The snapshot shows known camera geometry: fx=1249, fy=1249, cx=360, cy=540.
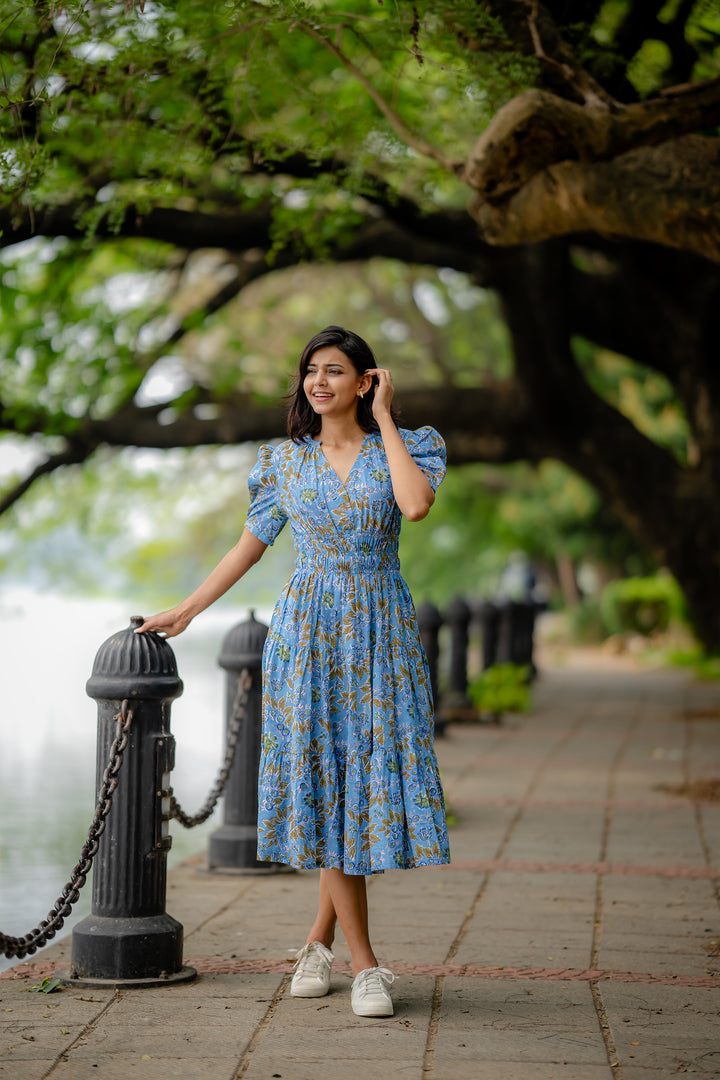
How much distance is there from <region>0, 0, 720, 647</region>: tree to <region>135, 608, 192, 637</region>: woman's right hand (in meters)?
2.04

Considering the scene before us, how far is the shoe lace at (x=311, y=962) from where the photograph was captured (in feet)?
13.1

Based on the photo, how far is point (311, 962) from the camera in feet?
13.1

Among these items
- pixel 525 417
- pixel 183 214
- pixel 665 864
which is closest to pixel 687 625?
pixel 525 417

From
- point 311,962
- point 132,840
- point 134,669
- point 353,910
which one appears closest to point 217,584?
point 134,669

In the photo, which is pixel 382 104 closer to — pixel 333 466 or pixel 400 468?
pixel 333 466

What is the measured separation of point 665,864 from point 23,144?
14.8 ft

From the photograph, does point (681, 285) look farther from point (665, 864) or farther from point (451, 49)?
point (665, 864)

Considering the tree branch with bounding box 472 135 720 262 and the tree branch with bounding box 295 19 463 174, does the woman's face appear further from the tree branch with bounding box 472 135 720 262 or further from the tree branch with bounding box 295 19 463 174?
the tree branch with bounding box 472 135 720 262

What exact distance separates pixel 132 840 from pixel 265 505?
3.90 ft

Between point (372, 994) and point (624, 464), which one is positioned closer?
point (372, 994)

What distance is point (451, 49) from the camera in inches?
241

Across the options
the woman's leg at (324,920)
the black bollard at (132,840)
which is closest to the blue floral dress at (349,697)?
the woman's leg at (324,920)

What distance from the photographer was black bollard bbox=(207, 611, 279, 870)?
5.91 metres

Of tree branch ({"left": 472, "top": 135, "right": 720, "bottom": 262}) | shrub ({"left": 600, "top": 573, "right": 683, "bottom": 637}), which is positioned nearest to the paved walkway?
tree branch ({"left": 472, "top": 135, "right": 720, "bottom": 262})
